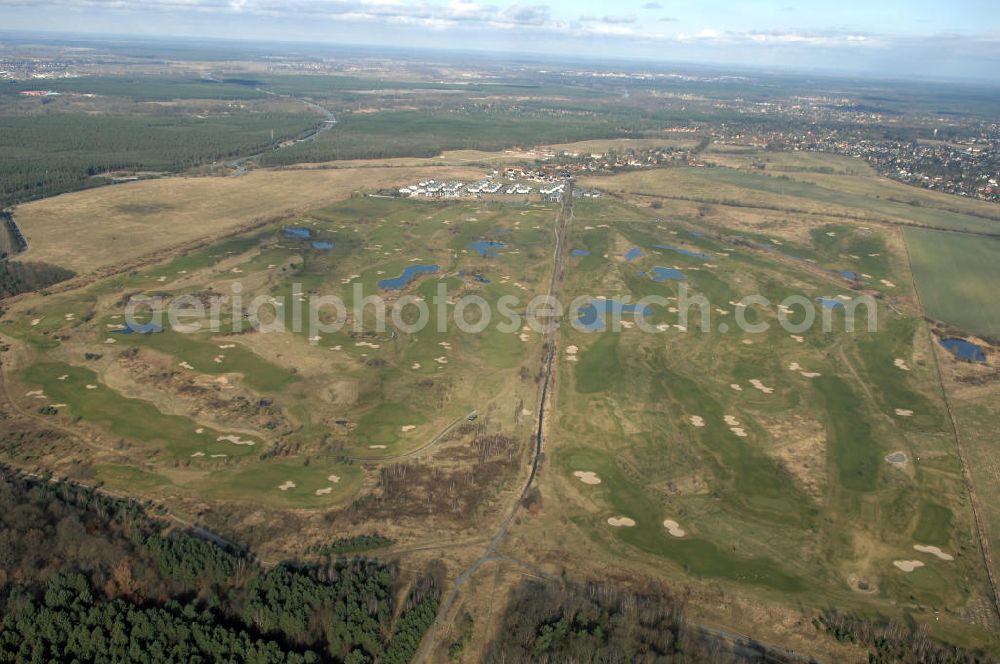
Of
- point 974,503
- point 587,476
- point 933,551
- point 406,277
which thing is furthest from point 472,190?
point 933,551

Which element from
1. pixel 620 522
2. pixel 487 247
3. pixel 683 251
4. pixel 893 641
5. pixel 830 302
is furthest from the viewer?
pixel 683 251

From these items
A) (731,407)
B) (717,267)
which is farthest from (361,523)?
(717,267)

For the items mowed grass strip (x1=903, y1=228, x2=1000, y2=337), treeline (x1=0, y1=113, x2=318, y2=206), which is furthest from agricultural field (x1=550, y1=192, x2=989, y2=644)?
treeline (x1=0, y1=113, x2=318, y2=206)

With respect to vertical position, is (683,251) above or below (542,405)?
above

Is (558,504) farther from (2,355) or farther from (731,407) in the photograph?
(2,355)

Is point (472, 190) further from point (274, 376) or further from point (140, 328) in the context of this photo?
point (274, 376)

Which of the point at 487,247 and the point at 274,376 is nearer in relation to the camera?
the point at 274,376

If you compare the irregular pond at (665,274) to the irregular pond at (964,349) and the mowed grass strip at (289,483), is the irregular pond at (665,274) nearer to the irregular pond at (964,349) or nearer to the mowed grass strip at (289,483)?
the irregular pond at (964,349)

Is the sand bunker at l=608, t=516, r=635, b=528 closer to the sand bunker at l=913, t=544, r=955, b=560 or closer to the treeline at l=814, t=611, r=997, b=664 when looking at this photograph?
the treeline at l=814, t=611, r=997, b=664
